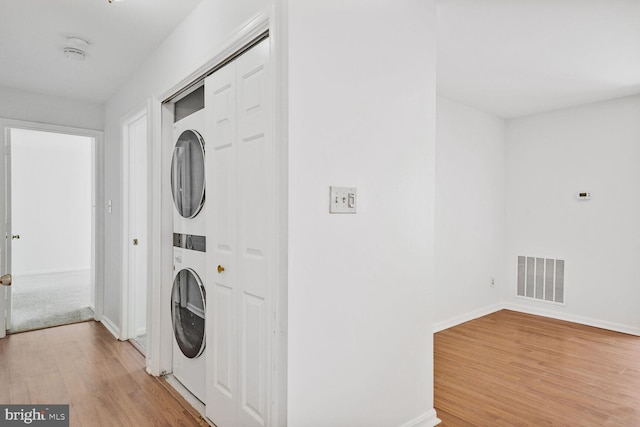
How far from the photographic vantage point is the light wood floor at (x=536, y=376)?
221 cm

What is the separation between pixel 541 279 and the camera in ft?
14.6

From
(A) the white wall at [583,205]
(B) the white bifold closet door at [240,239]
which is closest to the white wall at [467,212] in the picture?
(A) the white wall at [583,205]

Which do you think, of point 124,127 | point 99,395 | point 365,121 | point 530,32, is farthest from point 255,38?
point 99,395

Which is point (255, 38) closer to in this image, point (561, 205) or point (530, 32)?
point (530, 32)

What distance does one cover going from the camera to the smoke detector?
258cm

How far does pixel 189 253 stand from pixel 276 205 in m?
1.21

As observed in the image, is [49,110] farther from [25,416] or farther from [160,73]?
[25,416]

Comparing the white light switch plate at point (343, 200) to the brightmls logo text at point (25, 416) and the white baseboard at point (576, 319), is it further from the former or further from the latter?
the white baseboard at point (576, 319)

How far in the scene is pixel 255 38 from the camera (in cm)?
170

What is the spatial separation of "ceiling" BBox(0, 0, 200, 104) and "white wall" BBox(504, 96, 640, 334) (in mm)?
4186

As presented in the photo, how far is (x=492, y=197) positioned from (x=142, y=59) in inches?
162

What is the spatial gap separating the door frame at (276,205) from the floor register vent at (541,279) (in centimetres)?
411

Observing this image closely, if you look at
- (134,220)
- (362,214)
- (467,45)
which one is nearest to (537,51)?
(467,45)
